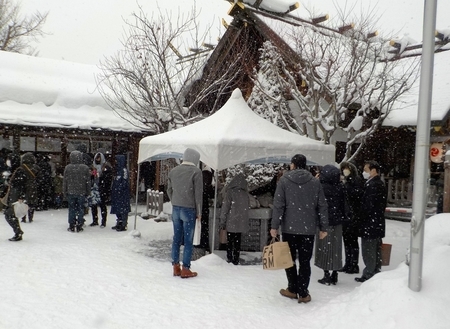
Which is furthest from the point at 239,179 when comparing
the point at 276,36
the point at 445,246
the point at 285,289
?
the point at 276,36

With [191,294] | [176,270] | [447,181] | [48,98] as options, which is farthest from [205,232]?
[48,98]

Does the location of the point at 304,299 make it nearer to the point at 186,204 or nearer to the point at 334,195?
the point at 334,195

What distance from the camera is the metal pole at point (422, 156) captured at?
12.4 ft

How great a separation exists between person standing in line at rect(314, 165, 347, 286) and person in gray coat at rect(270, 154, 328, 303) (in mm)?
788

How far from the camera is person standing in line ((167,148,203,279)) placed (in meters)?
5.45

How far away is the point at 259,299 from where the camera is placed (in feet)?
15.8

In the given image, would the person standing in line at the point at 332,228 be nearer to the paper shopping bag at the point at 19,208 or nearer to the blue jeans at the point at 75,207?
the paper shopping bag at the point at 19,208

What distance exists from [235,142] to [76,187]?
3793 mm

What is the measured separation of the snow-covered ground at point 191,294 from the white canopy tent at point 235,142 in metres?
1.70

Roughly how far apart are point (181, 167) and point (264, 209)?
2.25 m

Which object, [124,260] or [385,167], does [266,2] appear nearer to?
[385,167]

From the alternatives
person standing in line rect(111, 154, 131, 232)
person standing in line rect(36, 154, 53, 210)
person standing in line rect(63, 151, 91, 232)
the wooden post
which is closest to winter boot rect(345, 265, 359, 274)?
the wooden post

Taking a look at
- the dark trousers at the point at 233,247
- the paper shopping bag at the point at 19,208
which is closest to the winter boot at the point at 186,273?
the dark trousers at the point at 233,247

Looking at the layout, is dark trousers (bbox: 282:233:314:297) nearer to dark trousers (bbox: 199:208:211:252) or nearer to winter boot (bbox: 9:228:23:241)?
dark trousers (bbox: 199:208:211:252)
